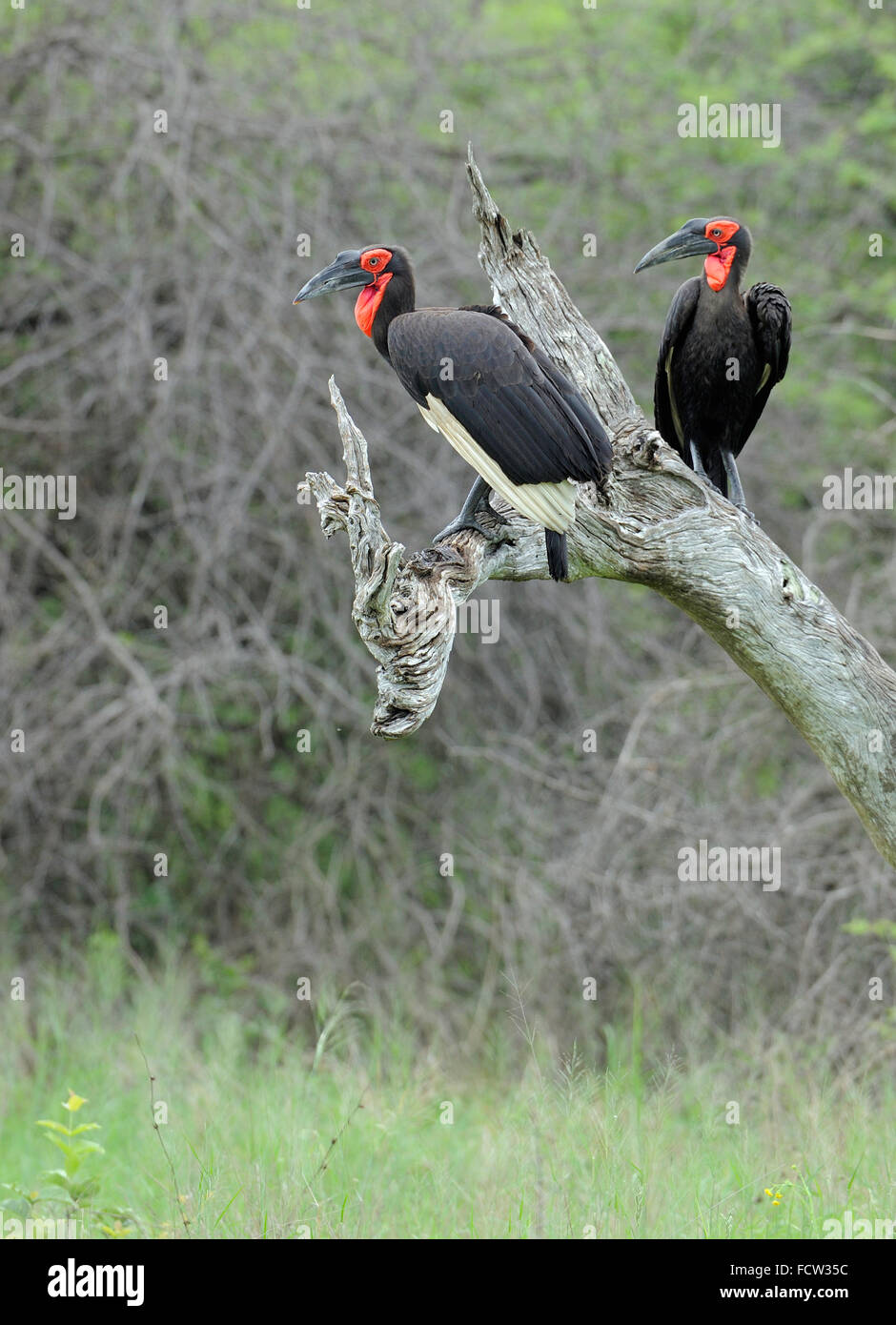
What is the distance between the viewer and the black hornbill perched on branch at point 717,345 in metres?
3.39

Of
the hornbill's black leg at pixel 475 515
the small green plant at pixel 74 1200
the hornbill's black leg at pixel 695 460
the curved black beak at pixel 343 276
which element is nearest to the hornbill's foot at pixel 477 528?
the hornbill's black leg at pixel 475 515

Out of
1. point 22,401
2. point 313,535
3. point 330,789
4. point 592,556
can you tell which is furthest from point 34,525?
point 592,556

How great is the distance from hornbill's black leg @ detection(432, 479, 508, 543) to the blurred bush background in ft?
7.43

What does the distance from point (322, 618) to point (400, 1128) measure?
2314 millimetres

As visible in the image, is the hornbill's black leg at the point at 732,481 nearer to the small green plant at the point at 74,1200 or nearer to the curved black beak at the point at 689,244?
the curved black beak at the point at 689,244

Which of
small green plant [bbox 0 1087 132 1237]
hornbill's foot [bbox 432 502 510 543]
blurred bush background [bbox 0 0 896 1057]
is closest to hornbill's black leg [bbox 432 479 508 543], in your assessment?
hornbill's foot [bbox 432 502 510 543]

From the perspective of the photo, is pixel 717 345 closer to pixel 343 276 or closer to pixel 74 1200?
pixel 343 276

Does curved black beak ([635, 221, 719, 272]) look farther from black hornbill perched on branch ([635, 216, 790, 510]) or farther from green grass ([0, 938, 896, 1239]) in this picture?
green grass ([0, 938, 896, 1239])

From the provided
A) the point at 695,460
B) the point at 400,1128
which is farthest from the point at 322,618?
the point at 695,460

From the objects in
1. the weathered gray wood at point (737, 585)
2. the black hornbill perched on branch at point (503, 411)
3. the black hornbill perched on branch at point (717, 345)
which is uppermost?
the black hornbill perched on branch at point (717, 345)

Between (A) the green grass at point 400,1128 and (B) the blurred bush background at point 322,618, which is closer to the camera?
(A) the green grass at point 400,1128

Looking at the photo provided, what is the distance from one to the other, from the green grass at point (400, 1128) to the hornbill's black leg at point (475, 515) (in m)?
1.08

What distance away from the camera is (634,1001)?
17.1 feet

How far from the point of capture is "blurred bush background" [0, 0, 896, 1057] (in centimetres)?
541
